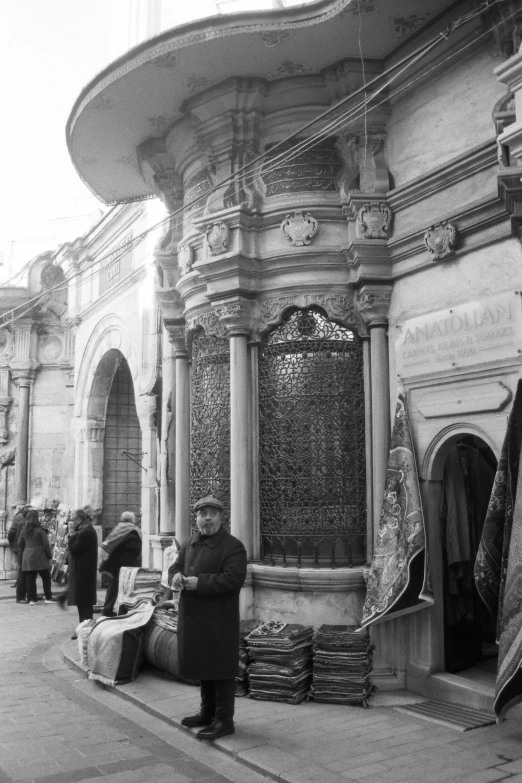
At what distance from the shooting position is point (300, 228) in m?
6.84

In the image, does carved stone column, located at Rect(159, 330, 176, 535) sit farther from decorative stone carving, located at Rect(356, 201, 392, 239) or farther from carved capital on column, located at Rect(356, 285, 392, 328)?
decorative stone carving, located at Rect(356, 201, 392, 239)

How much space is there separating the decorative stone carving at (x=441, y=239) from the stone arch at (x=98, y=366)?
25.5 feet

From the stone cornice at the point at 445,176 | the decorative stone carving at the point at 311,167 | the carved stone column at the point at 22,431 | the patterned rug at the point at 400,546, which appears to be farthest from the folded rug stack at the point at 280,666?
the carved stone column at the point at 22,431

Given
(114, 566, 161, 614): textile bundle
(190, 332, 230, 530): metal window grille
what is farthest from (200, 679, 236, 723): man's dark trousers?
(114, 566, 161, 614): textile bundle

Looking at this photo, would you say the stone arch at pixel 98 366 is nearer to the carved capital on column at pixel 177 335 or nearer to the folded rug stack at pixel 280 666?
the carved capital on column at pixel 177 335

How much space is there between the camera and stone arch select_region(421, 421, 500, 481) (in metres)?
5.77

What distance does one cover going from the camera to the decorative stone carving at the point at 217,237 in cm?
707

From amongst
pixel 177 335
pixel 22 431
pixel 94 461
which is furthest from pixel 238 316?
pixel 22 431

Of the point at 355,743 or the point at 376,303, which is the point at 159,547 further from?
the point at 355,743

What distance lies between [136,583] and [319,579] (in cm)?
258

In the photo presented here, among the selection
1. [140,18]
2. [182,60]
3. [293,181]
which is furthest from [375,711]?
[140,18]

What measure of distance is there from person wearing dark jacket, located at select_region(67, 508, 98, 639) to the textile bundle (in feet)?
1.07

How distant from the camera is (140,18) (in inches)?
450

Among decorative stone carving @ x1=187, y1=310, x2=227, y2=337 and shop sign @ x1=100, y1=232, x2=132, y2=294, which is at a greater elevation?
shop sign @ x1=100, y1=232, x2=132, y2=294
